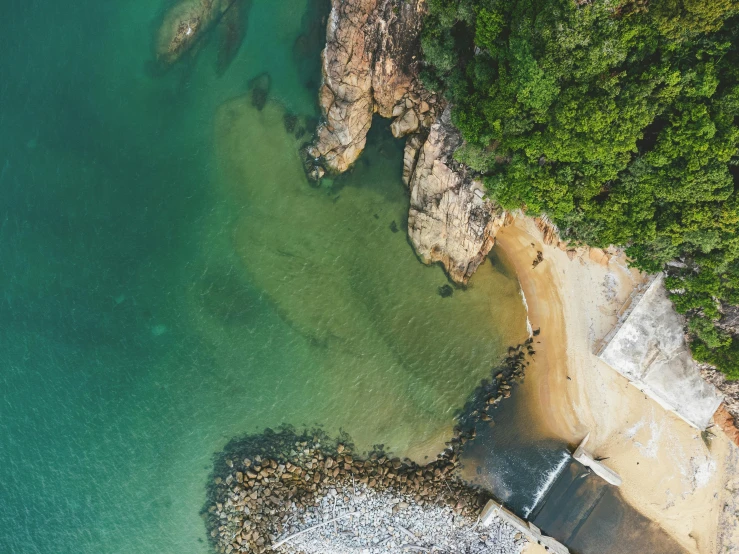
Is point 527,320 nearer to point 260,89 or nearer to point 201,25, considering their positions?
point 260,89

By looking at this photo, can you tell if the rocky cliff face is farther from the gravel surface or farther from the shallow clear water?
the gravel surface

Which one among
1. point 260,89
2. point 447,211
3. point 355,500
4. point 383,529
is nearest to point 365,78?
point 260,89

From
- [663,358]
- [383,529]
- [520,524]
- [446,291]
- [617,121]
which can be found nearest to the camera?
[617,121]

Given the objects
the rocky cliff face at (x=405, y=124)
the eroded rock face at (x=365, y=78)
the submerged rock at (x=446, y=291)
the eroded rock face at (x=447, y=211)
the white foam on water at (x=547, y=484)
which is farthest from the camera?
the submerged rock at (x=446, y=291)

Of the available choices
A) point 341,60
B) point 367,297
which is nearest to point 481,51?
point 341,60

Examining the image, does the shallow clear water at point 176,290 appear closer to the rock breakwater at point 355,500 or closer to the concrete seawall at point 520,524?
the rock breakwater at point 355,500

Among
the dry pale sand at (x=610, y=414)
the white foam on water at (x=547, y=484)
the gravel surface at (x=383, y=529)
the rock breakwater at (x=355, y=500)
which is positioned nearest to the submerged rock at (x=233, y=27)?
the dry pale sand at (x=610, y=414)
